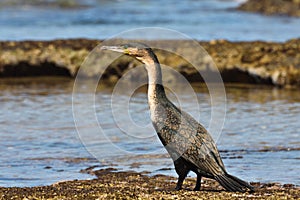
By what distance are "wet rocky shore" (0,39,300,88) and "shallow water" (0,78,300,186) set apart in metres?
0.52

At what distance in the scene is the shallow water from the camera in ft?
29.3

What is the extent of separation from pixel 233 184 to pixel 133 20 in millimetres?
20161

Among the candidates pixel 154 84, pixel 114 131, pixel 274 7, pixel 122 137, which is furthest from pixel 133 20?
pixel 154 84

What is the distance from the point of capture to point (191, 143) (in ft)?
23.5

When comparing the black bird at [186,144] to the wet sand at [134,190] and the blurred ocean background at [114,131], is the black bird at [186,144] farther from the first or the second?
the blurred ocean background at [114,131]

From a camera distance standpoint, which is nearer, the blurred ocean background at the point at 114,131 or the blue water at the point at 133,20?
the blurred ocean background at the point at 114,131

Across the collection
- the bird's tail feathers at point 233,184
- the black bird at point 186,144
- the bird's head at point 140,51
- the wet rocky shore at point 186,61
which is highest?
the bird's head at point 140,51

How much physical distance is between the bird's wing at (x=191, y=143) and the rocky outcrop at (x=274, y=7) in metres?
23.6

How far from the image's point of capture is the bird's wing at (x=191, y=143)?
7121 mm

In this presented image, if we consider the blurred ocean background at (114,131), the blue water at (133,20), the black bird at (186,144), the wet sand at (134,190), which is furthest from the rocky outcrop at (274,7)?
the black bird at (186,144)

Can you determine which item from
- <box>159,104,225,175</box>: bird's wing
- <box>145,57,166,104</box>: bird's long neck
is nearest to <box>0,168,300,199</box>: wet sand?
<box>159,104,225,175</box>: bird's wing

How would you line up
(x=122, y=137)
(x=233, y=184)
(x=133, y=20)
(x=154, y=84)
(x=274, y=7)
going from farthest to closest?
(x=274, y=7), (x=133, y=20), (x=122, y=137), (x=154, y=84), (x=233, y=184)

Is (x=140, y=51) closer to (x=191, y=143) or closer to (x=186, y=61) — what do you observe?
(x=191, y=143)

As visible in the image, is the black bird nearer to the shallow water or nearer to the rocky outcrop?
the shallow water
